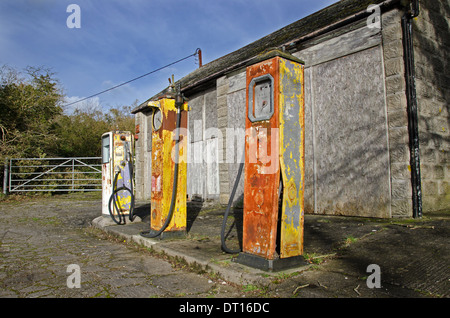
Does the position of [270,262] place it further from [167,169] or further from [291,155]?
[167,169]

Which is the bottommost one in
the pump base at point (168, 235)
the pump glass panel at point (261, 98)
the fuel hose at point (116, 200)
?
the pump base at point (168, 235)

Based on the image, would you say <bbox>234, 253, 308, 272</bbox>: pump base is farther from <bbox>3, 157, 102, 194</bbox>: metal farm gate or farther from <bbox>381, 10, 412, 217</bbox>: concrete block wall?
<bbox>3, 157, 102, 194</bbox>: metal farm gate

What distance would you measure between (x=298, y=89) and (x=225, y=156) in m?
5.45

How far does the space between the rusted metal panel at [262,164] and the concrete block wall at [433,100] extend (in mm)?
3586

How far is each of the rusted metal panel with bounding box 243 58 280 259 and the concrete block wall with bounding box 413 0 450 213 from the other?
359 centimetres

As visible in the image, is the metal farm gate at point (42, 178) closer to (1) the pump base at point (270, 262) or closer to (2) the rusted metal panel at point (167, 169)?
(2) the rusted metal panel at point (167, 169)

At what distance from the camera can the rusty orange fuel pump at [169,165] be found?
4645mm

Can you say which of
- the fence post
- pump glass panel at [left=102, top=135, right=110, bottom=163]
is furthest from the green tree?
pump glass panel at [left=102, top=135, right=110, bottom=163]

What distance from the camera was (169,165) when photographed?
4.72 metres

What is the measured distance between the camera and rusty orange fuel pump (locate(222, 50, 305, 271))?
2885 millimetres

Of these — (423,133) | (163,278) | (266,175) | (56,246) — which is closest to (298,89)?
(266,175)

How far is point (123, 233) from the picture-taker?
5.22 meters

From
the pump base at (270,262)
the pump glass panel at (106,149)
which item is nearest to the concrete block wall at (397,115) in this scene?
the pump base at (270,262)
